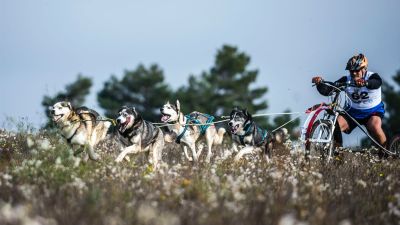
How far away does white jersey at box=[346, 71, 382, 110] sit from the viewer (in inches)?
416

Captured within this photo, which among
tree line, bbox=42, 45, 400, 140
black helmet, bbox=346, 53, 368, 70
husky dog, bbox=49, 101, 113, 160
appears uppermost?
tree line, bbox=42, 45, 400, 140

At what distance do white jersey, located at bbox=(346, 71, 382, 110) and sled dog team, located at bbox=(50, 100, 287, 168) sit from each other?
175cm

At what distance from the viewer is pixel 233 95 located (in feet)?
192

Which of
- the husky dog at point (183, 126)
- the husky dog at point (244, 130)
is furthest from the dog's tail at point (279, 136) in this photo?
the husky dog at point (183, 126)

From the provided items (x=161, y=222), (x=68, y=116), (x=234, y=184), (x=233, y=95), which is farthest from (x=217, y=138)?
(x=233, y=95)

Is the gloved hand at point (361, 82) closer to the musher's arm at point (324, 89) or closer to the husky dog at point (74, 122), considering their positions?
the musher's arm at point (324, 89)

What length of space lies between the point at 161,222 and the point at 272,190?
318 centimetres

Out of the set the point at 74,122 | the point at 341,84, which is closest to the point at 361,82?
the point at 341,84

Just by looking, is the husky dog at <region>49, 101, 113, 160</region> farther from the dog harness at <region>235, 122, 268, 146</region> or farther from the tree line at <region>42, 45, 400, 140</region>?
the tree line at <region>42, 45, 400, 140</region>

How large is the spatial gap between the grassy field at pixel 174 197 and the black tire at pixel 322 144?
3.72ft

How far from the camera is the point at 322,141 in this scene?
9984 mm

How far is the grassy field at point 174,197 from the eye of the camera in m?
5.33

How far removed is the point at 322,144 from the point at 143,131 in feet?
9.60

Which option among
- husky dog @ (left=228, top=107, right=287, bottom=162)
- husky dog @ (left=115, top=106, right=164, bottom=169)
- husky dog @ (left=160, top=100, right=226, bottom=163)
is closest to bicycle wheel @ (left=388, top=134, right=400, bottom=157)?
husky dog @ (left=228, top=107, right=287, bottom=162)
